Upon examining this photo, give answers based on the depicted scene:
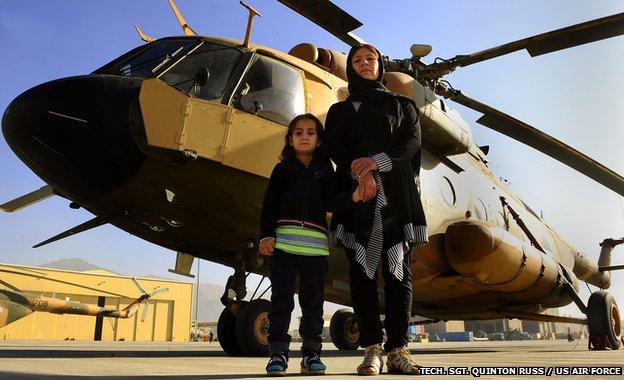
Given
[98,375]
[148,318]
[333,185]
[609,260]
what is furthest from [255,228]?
[148,318]

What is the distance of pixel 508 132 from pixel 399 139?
5.01m

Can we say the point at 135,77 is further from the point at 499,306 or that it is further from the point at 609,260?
the point at 609,260

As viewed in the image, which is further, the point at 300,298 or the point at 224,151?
the point at 224,151

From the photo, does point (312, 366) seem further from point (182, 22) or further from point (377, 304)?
point (182, 22)

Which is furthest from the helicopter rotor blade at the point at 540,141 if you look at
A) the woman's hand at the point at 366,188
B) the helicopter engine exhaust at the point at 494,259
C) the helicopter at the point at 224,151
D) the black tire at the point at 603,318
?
the woman's hand at the point at 366,188

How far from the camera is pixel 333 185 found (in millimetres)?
3016

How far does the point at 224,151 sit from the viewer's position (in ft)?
14.9

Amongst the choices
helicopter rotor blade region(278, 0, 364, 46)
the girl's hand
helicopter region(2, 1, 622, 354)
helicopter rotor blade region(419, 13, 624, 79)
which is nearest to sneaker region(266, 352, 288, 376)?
the girl's hand

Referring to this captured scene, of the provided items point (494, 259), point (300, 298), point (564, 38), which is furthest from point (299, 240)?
point (564, 38)

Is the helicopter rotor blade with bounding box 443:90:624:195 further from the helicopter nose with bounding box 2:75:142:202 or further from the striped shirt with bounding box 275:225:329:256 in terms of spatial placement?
the striped shirt with bounding box 275:225:329:256

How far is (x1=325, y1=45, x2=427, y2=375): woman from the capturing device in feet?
9.36

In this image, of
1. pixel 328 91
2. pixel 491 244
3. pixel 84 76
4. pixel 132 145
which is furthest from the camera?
pixel 491 244

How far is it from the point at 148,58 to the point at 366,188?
351cm

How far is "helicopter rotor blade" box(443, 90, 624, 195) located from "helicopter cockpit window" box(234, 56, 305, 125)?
10.9 feet
